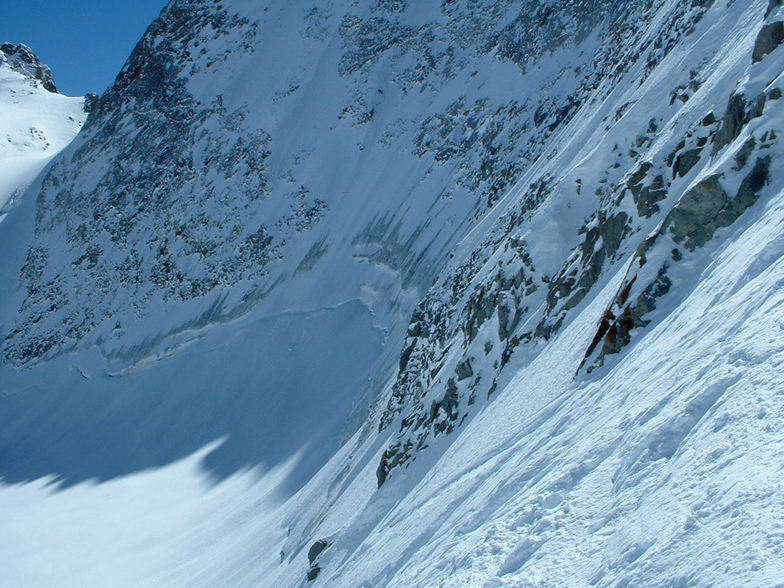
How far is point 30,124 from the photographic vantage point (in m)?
80.8

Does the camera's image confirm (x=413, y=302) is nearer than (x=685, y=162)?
No

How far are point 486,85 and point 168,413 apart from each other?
26503 mm

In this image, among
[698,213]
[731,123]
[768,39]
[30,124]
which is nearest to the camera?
[698,213]

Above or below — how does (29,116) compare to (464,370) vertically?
above

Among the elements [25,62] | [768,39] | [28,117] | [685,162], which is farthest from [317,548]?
[25,62]

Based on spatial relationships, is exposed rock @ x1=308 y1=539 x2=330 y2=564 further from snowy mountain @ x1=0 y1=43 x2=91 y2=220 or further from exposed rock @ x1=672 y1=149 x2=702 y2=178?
snowy mountain @ x1=0 y1=43 x2=91 y2=220

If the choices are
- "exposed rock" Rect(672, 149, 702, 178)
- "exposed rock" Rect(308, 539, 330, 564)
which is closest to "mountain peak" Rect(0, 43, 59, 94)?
"exposed rock" Rect(308, 539, 330, 564)

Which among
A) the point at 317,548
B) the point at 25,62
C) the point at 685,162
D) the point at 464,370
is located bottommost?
the point at 317,548

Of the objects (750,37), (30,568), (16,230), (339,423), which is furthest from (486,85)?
(16,230)

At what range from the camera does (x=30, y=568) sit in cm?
2619

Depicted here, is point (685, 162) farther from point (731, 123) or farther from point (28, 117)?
point (28, 117)

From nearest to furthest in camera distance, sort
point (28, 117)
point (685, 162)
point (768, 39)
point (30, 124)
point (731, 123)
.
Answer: point (731, 123) < point (768, 39) < point (685, 162) < point (30, 124) < point (28, 117)

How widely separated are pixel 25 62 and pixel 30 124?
60.3ft

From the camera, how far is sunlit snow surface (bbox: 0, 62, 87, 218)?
6644cm
